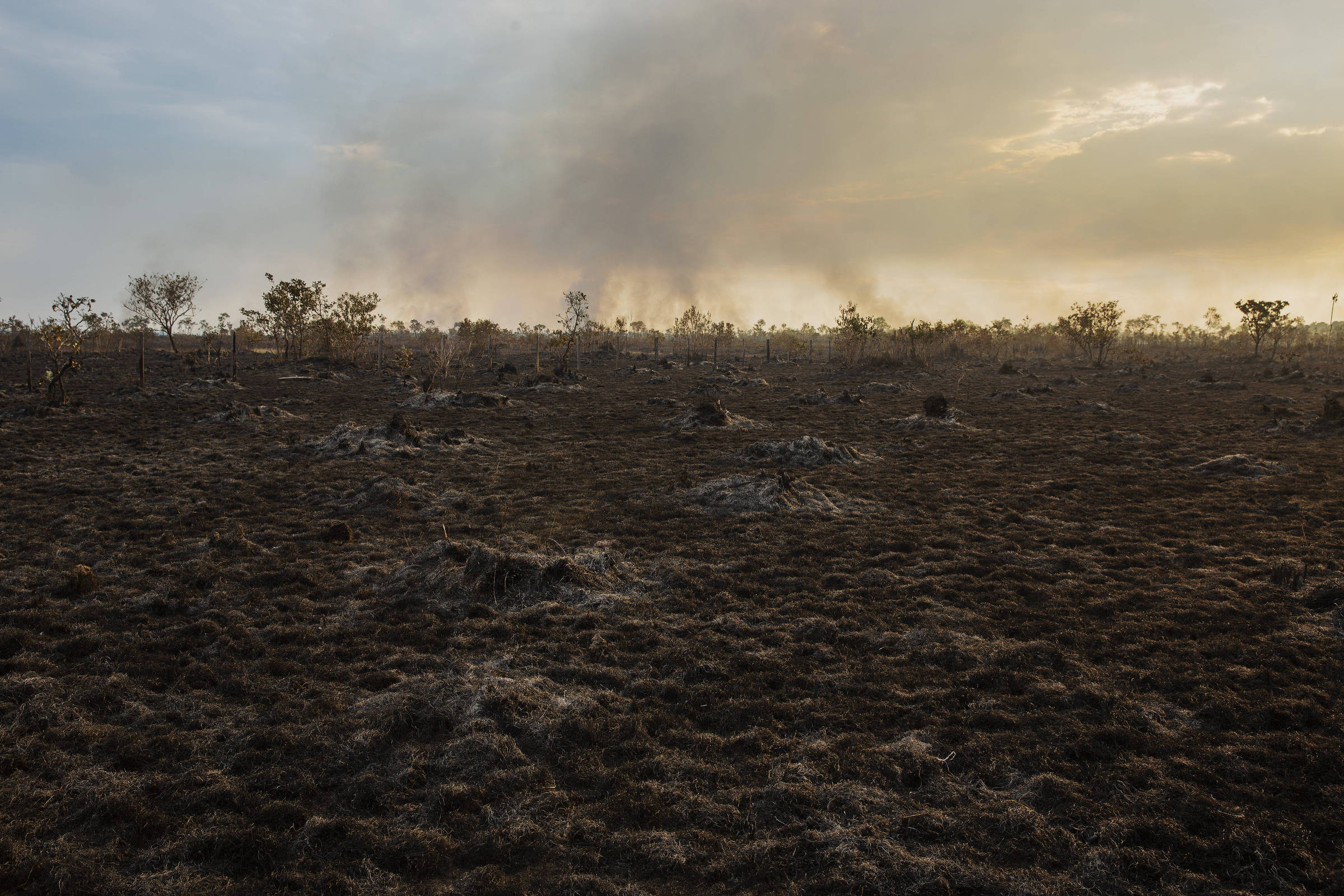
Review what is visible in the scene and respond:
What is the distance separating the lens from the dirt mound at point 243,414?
1086 inches

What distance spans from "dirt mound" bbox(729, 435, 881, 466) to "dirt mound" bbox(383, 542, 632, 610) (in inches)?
402

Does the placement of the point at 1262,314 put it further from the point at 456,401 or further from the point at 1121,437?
the point at 456,401

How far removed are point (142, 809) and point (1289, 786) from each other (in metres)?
10.0

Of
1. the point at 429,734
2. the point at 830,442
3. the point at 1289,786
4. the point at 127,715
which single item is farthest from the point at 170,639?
the point at 830,442

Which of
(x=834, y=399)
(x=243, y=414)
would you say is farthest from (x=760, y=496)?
(x=243, y=414)

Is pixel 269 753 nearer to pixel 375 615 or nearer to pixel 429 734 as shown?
pixel 429 734

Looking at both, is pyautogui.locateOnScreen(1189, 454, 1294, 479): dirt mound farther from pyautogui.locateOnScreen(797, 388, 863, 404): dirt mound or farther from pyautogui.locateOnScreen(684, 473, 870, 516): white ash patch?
pyautogui.locateOnScreen(797, 388, 863, 404): dirt mound

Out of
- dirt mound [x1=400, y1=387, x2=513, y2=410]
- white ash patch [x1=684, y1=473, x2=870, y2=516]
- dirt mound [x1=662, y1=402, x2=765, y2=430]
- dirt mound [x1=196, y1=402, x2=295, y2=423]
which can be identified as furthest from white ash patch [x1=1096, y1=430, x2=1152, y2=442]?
dirt mound [x1=196, y1=402, x2=295, y2=423]

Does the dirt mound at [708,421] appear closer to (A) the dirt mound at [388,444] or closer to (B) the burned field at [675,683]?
(A) the dirt mound at [388,444]

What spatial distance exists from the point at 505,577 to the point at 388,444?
14.4 meters

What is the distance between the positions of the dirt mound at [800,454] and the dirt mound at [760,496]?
3.94 m

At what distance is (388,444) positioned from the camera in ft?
72.8

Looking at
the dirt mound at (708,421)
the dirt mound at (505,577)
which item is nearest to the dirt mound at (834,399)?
the dirt mound at (708,421)

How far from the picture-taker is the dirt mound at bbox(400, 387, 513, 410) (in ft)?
113
